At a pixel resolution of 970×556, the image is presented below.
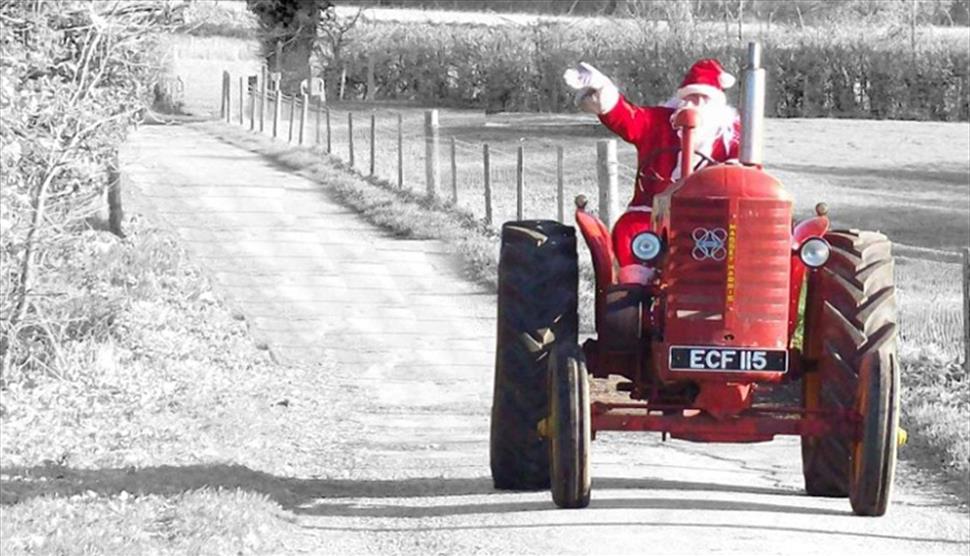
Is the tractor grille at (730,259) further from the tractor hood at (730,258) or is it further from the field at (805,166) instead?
the field at (805,166)

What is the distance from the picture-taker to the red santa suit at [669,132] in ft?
32.3

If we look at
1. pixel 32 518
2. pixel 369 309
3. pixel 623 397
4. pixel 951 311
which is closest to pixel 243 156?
pixel 369 309

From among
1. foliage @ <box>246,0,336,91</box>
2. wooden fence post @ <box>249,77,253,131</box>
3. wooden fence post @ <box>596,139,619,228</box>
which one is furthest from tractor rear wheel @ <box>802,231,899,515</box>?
foliage @ <box>246,0,336,91</box>

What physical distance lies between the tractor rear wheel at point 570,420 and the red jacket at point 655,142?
1265mm

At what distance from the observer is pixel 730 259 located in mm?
8852

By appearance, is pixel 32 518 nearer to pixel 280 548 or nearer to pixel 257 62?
pixel 280 548

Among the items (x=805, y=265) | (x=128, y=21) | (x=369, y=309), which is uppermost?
(x=128, y=21)

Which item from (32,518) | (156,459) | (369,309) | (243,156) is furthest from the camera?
(243,156)

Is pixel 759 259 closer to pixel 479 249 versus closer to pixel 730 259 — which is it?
pixel 730 259

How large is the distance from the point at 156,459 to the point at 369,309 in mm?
5939

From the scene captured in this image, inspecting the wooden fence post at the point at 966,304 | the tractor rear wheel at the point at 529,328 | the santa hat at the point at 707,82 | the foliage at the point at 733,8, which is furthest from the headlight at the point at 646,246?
the foliage at the point at 733,8

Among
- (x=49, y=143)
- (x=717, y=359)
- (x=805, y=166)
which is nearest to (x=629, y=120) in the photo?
(x=717, y=359)

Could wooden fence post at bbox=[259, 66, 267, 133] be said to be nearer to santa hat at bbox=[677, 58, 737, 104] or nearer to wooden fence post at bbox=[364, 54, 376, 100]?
wooden fence post at bbox=[364, 54, 376, 100]

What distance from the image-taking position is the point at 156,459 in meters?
10.9
